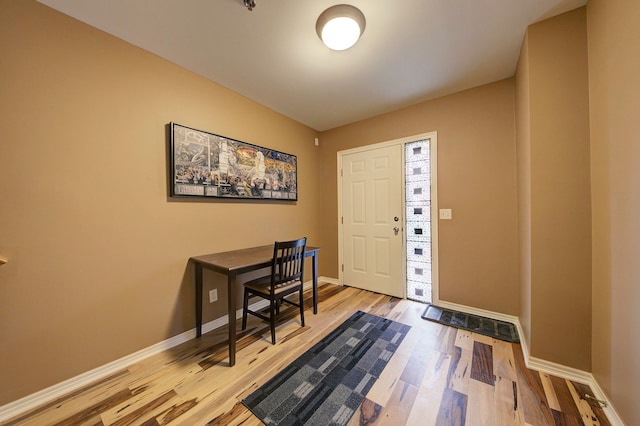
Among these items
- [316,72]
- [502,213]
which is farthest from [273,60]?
[502,213]

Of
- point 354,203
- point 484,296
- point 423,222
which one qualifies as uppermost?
point 354,203

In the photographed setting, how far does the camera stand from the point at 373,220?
122 inches

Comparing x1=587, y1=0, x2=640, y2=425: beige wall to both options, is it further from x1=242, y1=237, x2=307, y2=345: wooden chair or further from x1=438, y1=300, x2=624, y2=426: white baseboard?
x1=242, y1=237, x2=307, y2=345: wooden chair

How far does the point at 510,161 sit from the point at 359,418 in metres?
2.59

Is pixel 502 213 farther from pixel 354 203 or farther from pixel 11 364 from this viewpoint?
pixel 11 364

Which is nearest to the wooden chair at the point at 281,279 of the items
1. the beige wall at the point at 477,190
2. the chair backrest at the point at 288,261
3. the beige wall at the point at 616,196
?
the chair backrest at the point at 288,261

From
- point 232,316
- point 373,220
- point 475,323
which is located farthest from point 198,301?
point 475,323

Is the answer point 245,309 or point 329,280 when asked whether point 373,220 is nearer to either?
point 329,280

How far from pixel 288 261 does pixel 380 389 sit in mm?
1178

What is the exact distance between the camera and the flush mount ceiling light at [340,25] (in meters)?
1.43

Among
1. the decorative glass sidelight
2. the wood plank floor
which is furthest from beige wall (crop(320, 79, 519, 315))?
the wood plank floor

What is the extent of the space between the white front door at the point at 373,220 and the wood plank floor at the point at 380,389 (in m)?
1.04

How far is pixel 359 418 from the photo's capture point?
124 cm

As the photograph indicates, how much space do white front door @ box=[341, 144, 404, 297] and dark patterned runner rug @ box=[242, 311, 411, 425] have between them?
934mm
